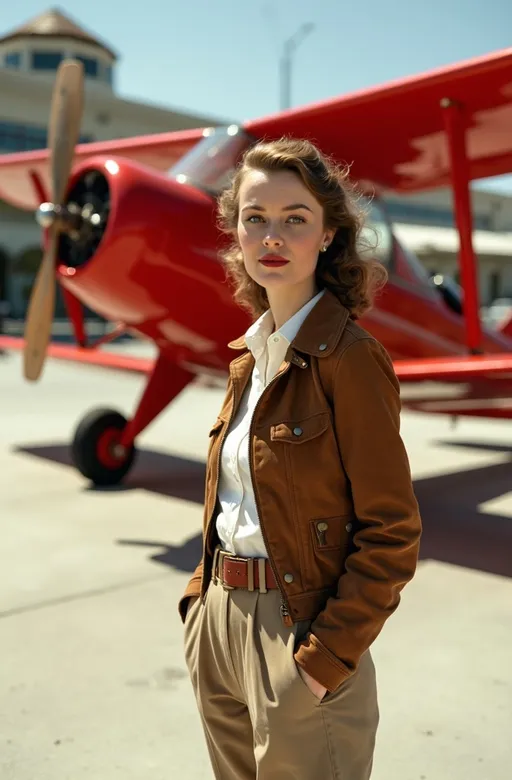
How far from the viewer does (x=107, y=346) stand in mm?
21406

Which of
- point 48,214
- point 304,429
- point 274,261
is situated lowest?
point 304,429

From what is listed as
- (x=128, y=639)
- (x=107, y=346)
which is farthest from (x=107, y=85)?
(x=128, y=639)

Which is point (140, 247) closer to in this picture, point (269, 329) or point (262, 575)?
point (269, 329)

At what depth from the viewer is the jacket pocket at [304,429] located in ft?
4.47

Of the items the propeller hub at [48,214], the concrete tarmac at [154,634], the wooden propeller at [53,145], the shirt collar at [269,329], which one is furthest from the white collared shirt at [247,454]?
the wooden propeller at [53,145]

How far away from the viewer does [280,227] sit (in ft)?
4.79

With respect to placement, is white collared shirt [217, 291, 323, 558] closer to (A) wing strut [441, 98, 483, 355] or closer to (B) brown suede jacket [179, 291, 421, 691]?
(B) brown suede jacket [179, 291, 421, 691]

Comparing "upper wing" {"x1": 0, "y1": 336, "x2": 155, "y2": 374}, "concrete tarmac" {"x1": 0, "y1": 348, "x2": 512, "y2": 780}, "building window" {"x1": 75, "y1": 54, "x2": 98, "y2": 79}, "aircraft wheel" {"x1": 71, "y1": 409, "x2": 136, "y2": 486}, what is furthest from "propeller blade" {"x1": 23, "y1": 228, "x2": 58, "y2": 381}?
"building window" {"x1": 75, "y1": 54, "x2": 98, "y2": 79}

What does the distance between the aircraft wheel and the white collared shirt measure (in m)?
4.38

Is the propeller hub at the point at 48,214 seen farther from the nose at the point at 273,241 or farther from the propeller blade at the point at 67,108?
the nose at the point at 273,241

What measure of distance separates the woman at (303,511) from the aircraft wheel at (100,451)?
436 centimetres

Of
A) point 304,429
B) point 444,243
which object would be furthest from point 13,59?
point 304,429

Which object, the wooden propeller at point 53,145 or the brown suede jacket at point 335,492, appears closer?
the brown suede jacket at point 335,492

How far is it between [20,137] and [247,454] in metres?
33.8
